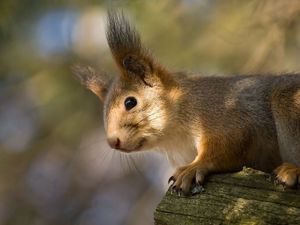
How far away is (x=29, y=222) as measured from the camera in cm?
530

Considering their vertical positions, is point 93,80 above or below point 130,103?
above

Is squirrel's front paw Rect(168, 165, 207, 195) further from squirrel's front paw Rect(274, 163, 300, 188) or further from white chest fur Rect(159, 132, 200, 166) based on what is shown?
white chest fur Rect(159, 132, 200, 166)

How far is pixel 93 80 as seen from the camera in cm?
340

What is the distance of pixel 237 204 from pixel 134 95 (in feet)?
4.05

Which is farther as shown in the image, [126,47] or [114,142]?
[126,47]

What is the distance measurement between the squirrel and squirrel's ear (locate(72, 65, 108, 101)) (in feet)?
0.09

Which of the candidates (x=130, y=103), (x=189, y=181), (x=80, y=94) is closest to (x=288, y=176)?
(x=189, y=181)

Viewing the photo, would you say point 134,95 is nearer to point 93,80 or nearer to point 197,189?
point 93,80

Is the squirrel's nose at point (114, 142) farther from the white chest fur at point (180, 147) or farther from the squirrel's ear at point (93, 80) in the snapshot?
the squirrel's ear at point (93, 80)

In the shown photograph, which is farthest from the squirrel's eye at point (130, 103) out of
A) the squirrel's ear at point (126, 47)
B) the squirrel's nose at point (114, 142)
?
the squirrel's nose at point (114, 142)

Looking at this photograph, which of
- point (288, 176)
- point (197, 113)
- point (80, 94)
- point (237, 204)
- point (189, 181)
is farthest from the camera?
point (80, 94)

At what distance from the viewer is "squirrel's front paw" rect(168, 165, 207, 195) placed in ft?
7.14

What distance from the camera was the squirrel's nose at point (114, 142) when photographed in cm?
279

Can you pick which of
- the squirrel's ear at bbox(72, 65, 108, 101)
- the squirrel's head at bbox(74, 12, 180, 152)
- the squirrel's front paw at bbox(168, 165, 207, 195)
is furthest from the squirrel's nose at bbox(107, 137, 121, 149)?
the squirrel's ear at bbox(72, 65, 108, 101)
